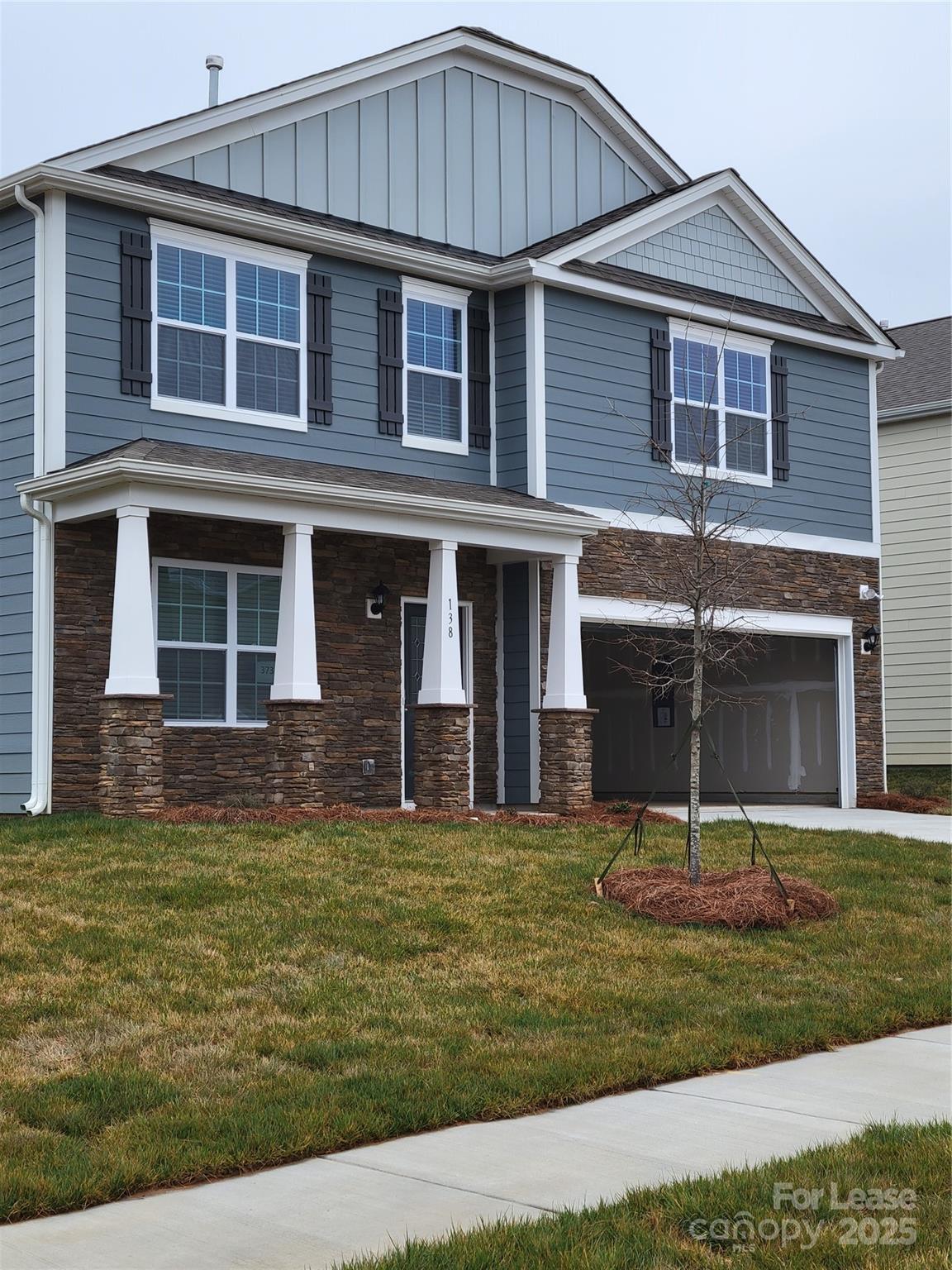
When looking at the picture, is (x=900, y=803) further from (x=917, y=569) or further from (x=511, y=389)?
(x=511, y=389)

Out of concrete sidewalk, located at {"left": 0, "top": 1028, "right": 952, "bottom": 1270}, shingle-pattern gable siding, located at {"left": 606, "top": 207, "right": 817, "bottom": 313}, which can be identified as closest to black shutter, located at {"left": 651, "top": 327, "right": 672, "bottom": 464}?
shingle-pattern gable siding, located at {"left": 606, "top": 207, "right": 817, "bottom": 313}

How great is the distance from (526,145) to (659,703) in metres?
10.1

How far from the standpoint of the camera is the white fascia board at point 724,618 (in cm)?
1781

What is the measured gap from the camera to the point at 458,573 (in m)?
17.6

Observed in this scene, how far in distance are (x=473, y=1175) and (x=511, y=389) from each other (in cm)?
1348

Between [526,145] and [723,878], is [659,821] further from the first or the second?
[526,145]

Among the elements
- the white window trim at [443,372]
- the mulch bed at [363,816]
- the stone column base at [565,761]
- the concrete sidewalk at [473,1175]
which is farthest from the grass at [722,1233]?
the white window trim at [443,372]

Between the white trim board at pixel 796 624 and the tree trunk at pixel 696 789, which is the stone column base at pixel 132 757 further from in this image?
the white trim board at pixel 796 624

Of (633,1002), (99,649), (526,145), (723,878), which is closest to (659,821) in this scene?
(723,878)

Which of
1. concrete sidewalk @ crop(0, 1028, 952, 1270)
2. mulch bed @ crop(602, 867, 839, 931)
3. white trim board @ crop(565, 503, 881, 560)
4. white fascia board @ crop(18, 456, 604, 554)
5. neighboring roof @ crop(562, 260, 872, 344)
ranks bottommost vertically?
concrete sidewalk @ crop(0, 1028, 952, 1270)

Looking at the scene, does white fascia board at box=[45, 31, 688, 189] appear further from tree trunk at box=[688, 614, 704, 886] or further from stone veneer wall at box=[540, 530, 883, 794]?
tree trunk at box=[688, 614, 704, 886]

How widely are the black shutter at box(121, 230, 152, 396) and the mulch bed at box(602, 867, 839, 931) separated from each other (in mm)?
7191

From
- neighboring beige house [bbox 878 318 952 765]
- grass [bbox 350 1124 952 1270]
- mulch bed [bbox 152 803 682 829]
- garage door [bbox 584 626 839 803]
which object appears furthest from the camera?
neighboring beige house [bbox 878 318 952 765]

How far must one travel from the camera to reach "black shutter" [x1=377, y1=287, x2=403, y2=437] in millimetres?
17016
